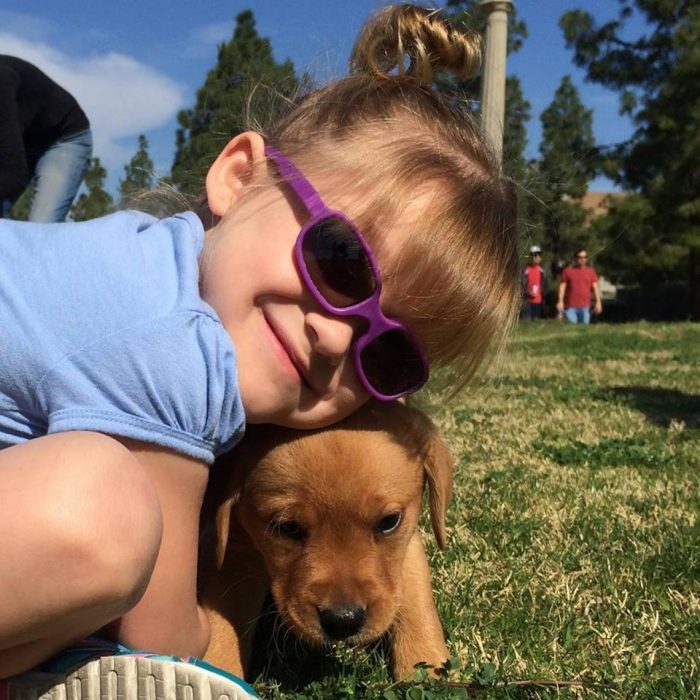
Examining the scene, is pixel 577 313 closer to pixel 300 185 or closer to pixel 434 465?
pixel 434 465

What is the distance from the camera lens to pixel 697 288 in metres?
28.9

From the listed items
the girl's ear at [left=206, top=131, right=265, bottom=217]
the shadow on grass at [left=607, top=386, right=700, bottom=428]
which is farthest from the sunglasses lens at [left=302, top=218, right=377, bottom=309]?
the shadow on grass at [left=607, top=386, right=700, bottom=428]

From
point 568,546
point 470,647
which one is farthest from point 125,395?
point 568,546

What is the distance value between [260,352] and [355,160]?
0.59 meters

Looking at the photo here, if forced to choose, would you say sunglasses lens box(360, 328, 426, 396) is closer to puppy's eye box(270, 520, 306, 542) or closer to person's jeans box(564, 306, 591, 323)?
puppy's eye box(270, 520, 306, 542)

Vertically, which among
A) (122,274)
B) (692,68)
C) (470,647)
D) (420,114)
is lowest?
(470,647)

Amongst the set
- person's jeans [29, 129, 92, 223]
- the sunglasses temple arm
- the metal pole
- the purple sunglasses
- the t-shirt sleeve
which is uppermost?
the metal pole

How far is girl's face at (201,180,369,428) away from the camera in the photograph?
7.25 feet

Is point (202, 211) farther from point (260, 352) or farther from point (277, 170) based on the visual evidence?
point (260, 352)

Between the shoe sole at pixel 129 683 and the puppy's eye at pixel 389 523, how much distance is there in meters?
0.76

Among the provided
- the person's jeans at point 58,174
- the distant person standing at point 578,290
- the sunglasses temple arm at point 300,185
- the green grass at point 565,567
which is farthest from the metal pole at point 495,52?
the distant person standing at point 578,290

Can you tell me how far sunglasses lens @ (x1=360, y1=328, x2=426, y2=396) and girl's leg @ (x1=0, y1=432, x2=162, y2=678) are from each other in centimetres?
79

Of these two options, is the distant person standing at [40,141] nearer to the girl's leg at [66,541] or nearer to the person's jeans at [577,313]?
the girl's leg at [66,541]

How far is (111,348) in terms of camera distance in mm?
1954
